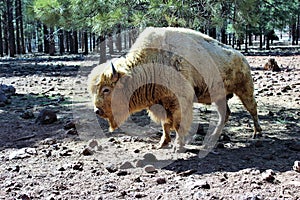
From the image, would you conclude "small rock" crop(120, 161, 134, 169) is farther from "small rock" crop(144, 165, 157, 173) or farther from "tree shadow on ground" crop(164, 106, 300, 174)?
"tree shadow on ground" crop(164, 106, 300, 174)

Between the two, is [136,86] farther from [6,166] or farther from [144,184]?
[6,166]

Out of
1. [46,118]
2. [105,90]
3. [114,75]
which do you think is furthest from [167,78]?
[46,118]

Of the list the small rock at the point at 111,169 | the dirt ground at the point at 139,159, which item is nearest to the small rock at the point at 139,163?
the dirt ground at the point at 139,159

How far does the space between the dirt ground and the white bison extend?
1.98 feet

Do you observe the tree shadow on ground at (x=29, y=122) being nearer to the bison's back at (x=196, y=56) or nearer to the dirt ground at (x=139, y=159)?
the dirt ground at (x=139, y=159)

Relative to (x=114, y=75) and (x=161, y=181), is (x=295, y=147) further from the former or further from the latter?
(x=114, y=75)

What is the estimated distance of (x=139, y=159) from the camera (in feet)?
18.5

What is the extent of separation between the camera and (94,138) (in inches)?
276

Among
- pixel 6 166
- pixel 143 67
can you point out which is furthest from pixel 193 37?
pixel 6 166

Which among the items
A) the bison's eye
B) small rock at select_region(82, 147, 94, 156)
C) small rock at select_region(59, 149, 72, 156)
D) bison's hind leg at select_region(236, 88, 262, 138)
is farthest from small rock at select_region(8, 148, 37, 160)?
bison's hind leg at select_region(236, 88, 262, 138)

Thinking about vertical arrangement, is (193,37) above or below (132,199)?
above

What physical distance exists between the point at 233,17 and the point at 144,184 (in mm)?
5854

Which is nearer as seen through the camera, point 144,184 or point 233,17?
point 144,184

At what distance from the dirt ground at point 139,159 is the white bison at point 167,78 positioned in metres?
0.60
